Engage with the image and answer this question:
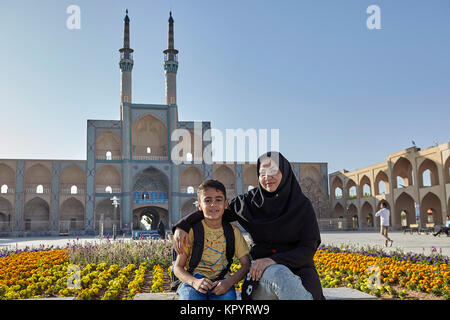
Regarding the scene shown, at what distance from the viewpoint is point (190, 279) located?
8.20 ft

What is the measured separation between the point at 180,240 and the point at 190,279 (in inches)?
10.8

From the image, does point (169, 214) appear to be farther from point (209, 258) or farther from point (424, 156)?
point (209, 258)

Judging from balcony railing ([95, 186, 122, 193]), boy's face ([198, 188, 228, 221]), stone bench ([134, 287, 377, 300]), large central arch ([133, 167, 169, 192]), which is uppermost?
large central arch ([133, 167, 169, 192])

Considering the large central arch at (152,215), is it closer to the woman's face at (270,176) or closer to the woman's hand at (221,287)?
the woman's face at (270,176)

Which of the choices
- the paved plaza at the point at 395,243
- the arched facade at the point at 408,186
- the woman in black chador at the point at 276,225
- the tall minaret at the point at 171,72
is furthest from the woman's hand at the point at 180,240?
the tall minaret at the point at 171,72

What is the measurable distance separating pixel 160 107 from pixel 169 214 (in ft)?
29.0

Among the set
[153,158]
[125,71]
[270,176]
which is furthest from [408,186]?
[270,176]

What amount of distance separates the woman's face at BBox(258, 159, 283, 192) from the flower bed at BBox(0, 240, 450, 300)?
7.12 ft

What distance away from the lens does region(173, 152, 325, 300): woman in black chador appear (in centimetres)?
250

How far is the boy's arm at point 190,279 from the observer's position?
2.40 m

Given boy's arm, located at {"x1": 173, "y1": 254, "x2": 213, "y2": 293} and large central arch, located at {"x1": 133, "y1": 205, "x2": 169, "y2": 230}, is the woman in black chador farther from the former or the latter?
large central arch, located at {"x1": 133, "y1": 205, "x2": 169, "y2": 230}

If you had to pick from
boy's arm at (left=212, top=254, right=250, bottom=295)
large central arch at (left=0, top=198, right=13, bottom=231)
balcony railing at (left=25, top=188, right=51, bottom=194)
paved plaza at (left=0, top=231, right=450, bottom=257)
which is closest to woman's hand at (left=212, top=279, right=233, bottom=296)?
boy's arm at (left=212, top=254, right=250, bottom=295)
